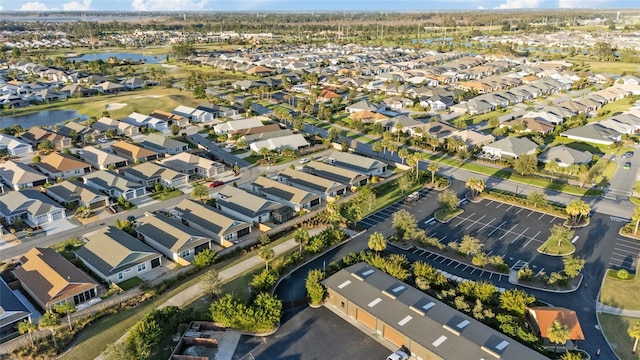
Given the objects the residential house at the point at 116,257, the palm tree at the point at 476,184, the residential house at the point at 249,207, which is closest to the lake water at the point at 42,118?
the residential house at the point at 249,207

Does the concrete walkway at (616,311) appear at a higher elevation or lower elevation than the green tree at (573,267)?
lower

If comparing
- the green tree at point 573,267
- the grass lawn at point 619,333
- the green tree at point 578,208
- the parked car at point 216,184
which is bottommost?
the grass lawn at point 619,333

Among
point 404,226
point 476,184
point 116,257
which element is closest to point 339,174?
point 476,184

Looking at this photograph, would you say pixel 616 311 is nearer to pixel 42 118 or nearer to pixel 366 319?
pixel 366 319

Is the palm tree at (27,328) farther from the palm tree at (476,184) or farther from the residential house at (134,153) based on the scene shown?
the palm tree at (476,184)

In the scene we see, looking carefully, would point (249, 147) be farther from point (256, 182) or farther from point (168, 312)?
point (168, 312)
